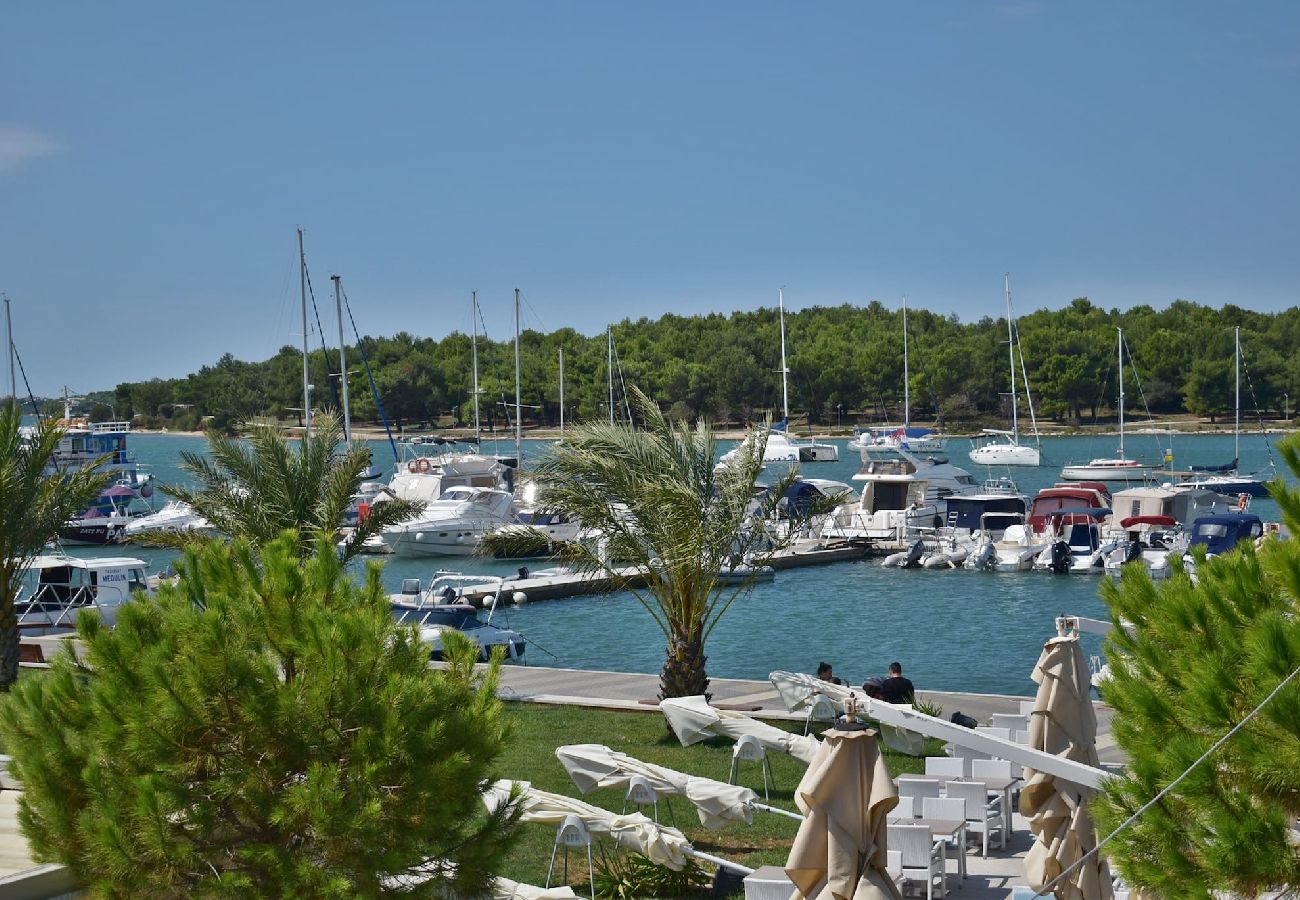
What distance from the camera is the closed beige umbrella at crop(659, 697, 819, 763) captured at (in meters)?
14.9

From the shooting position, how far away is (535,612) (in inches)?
1571

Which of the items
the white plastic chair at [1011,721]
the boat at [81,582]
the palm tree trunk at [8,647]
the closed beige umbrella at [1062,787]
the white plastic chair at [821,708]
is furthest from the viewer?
the boat at [81,582]

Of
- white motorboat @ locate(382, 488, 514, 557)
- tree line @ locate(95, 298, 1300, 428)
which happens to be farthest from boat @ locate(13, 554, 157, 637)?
tree line @ locate(95, 298, 1300, 428)

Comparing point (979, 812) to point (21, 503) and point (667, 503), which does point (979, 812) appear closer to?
point (667, 503)

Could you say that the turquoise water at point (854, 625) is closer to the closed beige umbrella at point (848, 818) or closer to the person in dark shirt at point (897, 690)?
the person in dark shirt at point (897, 690)

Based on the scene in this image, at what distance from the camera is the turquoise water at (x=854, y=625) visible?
31906mm

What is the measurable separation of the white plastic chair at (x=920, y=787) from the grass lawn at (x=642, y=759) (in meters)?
1.17

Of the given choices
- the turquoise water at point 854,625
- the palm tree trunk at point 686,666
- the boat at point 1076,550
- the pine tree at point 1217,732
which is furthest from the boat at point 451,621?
the boat at point 1076,550

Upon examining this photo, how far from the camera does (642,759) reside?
55.5 feet

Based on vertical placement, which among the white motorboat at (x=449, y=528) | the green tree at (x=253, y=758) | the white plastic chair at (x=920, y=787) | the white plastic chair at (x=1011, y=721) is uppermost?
the green tree at (x=253, y=758)

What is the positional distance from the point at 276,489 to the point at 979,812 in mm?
12307

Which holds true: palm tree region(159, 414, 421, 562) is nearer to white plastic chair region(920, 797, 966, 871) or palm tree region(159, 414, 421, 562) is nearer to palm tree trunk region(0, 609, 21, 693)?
palm tree trunk region(0, 609, 21, 693)

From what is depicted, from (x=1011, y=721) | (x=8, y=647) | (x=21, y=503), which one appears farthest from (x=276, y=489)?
(x=1011, y=721)

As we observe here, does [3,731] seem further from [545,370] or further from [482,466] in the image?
[545,370]
